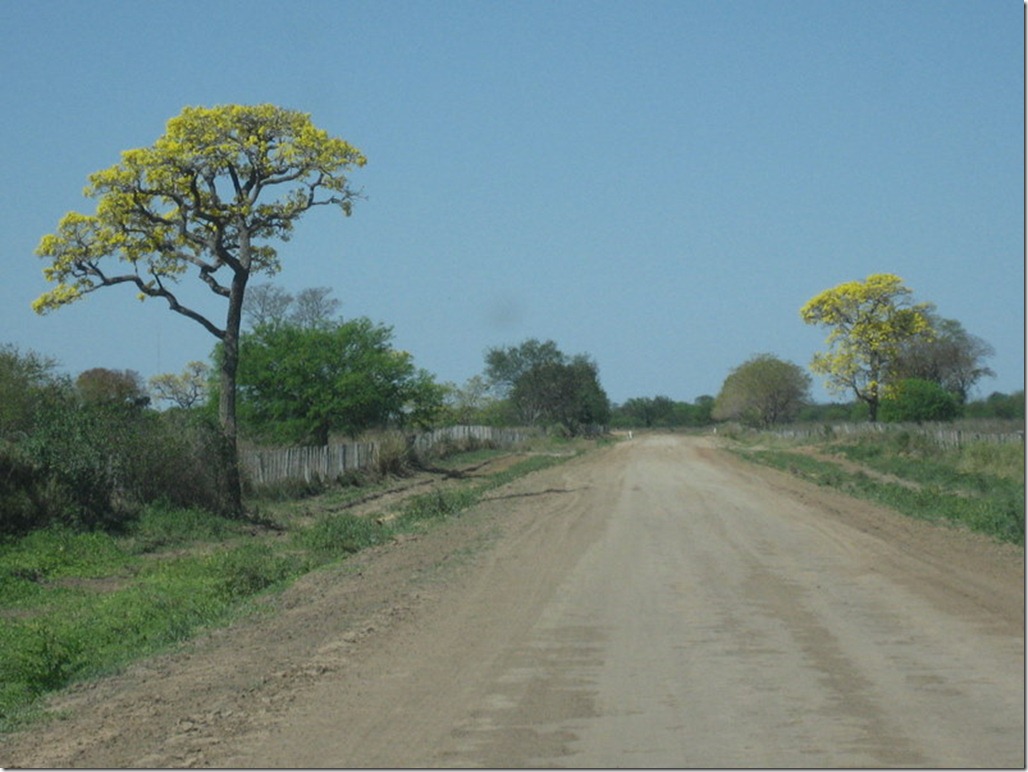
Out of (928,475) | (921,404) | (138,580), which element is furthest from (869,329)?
(138,580)

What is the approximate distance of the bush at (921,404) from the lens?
66.4 metres

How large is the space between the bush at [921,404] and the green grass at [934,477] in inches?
180

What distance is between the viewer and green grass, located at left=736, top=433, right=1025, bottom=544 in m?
22.8

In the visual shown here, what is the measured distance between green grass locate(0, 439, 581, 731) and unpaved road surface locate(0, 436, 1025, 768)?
1.05 m

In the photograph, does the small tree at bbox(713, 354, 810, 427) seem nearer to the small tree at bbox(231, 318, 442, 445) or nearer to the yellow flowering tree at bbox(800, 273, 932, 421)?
the yellow flowering tree at bbox(800, 273, 932, 421)

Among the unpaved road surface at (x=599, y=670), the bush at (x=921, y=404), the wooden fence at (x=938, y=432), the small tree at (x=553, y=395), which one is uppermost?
the small tree at (x=553, y=395)

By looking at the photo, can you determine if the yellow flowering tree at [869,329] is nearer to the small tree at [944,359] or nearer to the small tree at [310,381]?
the small tree at [944,359]

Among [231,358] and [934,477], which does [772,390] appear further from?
[231,358]

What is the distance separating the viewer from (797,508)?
25.9 meters

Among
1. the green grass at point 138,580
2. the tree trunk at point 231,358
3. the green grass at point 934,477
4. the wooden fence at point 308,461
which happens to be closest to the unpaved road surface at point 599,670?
the green grass at point 138,580

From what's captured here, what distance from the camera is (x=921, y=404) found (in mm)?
66625

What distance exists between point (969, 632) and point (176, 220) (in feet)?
78.2

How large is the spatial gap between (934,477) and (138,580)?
2801cm

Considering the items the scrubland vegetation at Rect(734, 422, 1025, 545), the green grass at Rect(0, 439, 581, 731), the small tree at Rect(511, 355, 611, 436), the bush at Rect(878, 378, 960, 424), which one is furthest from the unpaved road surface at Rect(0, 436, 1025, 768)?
the small tree at Rect(511, 355, 611, 436)
